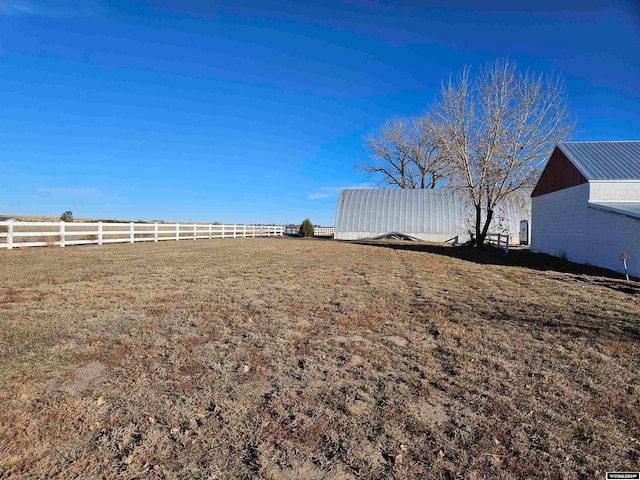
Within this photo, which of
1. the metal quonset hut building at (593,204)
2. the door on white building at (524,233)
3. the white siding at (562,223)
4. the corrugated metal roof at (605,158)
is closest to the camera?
the metal quonset hut building at (593,204)

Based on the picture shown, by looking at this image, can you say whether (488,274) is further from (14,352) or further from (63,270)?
(63,270)

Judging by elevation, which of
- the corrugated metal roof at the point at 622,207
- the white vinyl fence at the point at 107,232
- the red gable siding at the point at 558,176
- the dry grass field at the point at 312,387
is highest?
the red gable siding at the point at 558,176

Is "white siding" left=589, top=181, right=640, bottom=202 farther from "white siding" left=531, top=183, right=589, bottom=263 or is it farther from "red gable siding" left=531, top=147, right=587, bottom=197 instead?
"red gable siding" left=531, top=147, right=587, bottom=197

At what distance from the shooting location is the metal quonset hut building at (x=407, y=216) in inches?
1427

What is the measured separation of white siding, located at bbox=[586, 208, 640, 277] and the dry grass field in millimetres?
5480

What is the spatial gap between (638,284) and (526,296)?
452cm

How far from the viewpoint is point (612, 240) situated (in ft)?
40.6

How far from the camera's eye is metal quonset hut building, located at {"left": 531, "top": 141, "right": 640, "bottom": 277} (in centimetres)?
1200

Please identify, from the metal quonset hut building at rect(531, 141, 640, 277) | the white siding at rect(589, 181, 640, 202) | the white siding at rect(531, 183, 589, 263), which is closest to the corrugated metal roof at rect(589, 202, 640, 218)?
the metal quonset hut building at rect(531, 141, 640, 277)

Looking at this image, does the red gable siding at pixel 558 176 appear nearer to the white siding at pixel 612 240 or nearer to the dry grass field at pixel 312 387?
the white siding at pixel 612 240

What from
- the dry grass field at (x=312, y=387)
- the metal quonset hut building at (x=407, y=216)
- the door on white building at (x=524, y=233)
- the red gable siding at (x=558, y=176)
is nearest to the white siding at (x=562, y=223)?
the red gable siding at (x=558, y=176)

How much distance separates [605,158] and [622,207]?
4.24 metres

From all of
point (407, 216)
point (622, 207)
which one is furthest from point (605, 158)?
point (407, 216)

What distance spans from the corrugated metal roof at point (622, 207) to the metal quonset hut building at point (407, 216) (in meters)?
21.5
